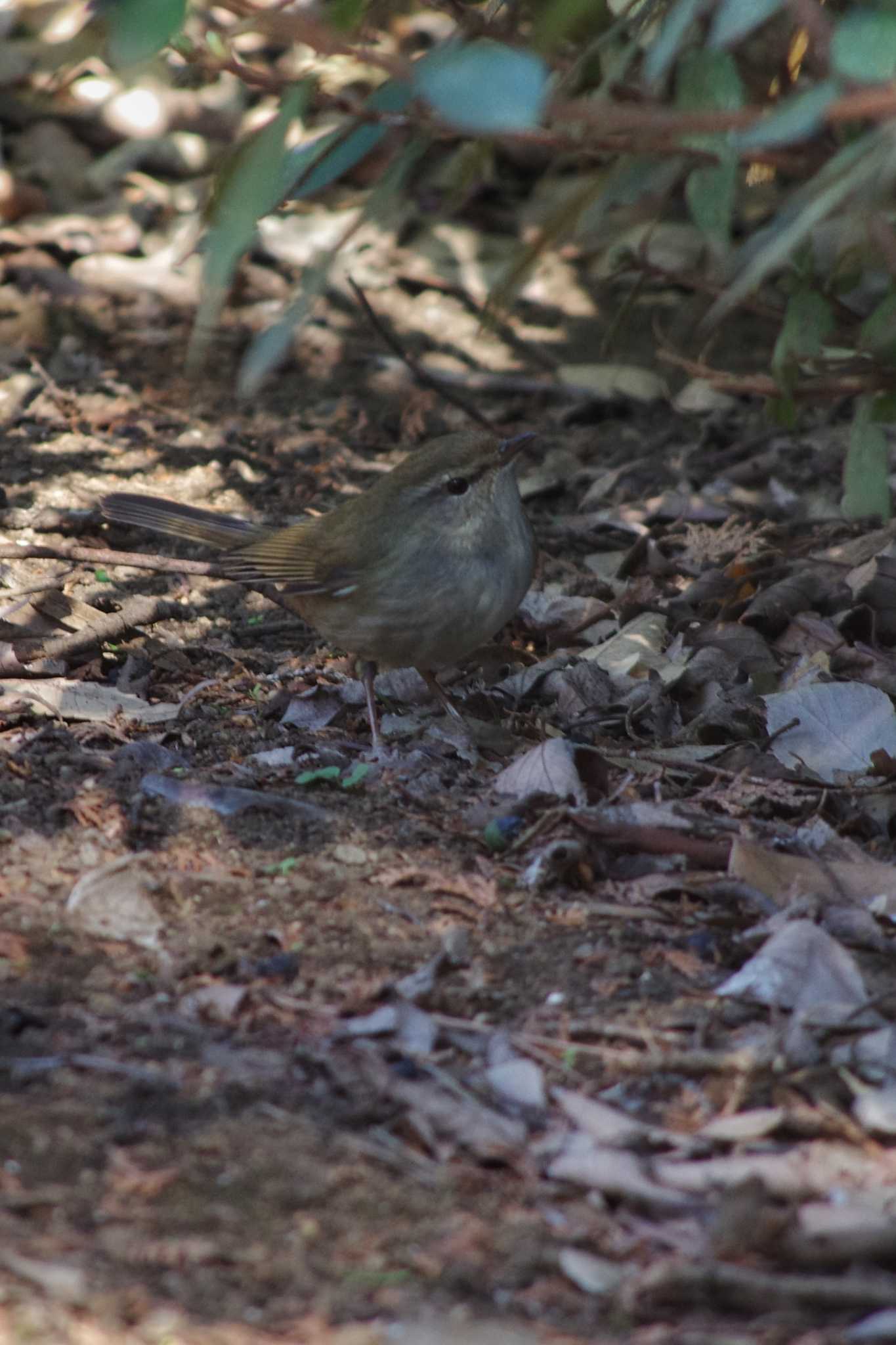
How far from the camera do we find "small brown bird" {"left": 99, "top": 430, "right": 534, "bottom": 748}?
536 centimetres

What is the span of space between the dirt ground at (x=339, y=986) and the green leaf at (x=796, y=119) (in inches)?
66.9

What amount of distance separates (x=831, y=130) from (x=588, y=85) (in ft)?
3.14

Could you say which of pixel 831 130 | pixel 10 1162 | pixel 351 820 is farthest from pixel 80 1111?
pixel 831 130

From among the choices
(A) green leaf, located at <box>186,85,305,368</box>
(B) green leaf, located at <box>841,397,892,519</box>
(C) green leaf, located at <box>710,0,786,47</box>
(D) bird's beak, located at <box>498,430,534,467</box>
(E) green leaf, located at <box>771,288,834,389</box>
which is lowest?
(D) bird's beak, located at <box>498,430,534,467</box>

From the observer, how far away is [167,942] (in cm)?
349

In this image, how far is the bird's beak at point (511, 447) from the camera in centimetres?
558

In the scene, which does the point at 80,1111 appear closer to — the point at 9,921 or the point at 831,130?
the point at 9,921

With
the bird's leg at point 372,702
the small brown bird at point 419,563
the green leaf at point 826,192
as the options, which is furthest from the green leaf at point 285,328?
the small brown bird at point 419,563

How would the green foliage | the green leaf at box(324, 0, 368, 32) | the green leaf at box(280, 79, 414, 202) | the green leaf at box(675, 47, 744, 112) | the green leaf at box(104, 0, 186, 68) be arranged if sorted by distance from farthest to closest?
the green leaf at box(280, 79, 414, 202) → the green leaf at box(675, 47, 744, 112) → the green leaf at box(324, 0, 368, 32) → the green leaf at box(104, 0, 186, 68) → the green foliage

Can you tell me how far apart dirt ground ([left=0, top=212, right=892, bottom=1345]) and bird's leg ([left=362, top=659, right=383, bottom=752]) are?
0.20 feet

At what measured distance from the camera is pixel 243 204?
9.62ft

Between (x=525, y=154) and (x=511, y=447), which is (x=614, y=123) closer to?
(x=511, y=447)

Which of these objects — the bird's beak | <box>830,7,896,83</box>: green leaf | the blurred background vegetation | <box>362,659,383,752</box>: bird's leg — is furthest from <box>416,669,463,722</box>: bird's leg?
<box>830,7,896,83</box>: green leaf

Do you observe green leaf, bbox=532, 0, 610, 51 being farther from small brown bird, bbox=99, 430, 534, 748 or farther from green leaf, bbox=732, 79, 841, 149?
small brown bird, bbox=99, 430, 534, 748
